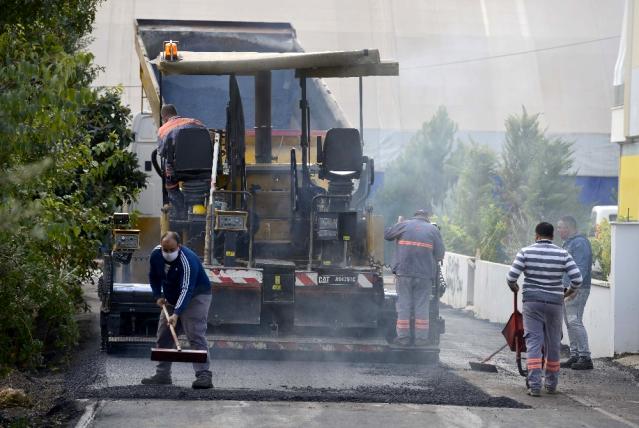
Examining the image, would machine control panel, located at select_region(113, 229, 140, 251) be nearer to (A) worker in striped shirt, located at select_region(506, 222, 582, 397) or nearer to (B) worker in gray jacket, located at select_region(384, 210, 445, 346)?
(B) worker in gray jacket, located at select_region(384, 210, 445, 346)

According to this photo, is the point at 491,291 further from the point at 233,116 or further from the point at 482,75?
the point at 482,75

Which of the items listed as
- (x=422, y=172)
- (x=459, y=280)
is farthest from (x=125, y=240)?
(x=422, y=172)

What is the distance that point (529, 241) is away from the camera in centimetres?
2655

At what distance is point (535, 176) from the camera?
33.9m

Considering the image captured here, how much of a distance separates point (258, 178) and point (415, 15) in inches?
1121

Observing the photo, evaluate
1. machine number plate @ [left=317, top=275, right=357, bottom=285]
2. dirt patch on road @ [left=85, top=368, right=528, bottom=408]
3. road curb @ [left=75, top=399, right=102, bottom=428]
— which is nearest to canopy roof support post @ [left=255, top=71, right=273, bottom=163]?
machine number plate @ [left=317, top=275, right=357, bottom=285]

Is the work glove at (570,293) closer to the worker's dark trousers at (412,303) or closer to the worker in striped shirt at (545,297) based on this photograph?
the worker in striped shirt at (545,297)

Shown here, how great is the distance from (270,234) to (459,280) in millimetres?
9036

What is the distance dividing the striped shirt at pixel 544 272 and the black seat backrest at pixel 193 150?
350 centimetres

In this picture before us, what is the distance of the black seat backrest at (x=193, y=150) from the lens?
12422 mm

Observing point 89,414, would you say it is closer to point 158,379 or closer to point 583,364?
point 158,379

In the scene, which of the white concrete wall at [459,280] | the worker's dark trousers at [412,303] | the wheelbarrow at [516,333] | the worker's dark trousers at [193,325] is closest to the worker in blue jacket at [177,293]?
the worker's dark trousers at [193,325]

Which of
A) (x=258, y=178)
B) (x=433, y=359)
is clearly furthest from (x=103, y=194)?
(x=433, y=359)

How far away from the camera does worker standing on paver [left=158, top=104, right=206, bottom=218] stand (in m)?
12.7
